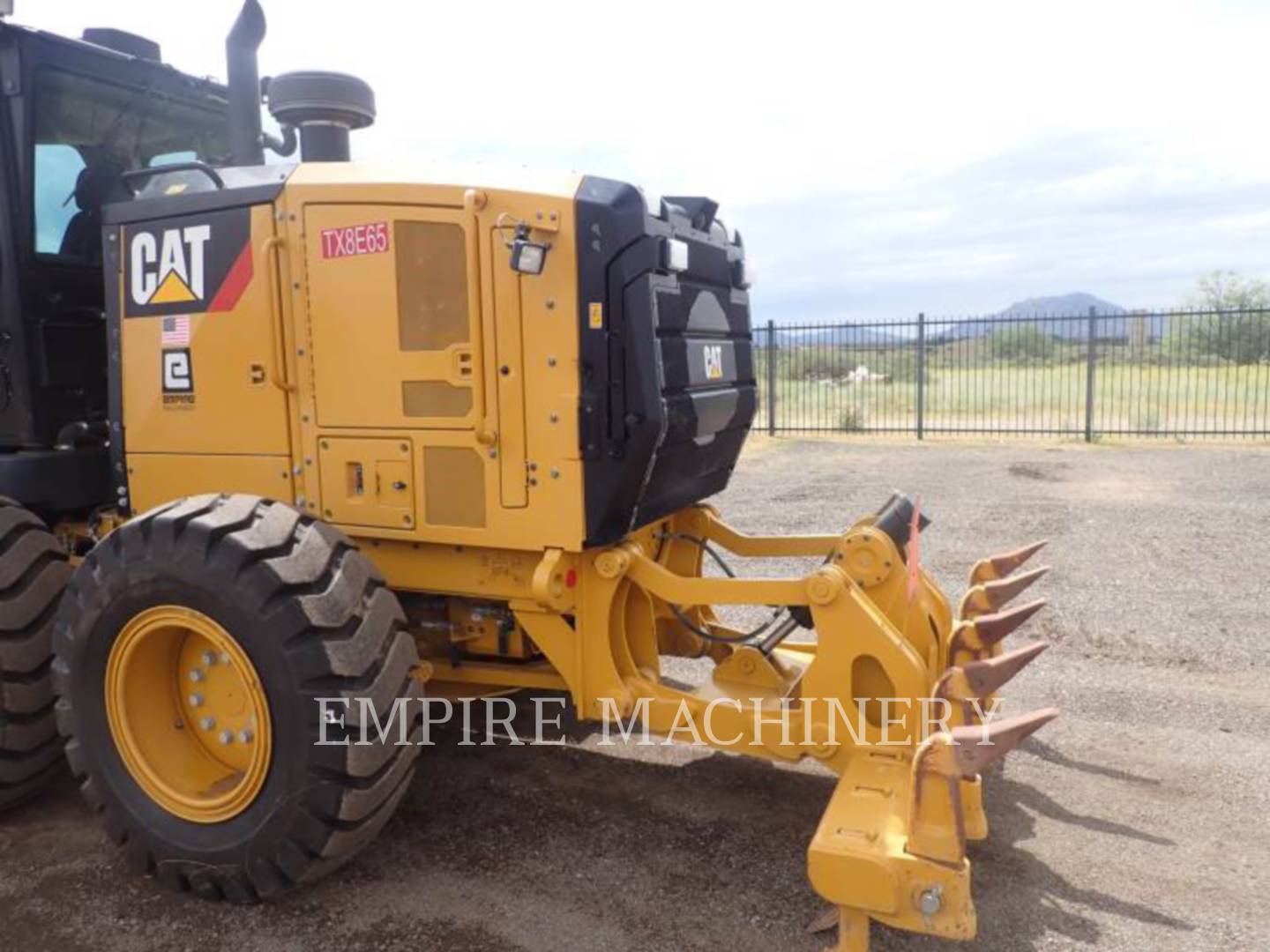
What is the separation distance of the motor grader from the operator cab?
0.7 inches

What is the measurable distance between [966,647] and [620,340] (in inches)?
71.3

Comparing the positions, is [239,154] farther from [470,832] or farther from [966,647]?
[966,647]

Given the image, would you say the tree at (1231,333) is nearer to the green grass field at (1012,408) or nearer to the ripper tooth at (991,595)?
the green grass field at (1012,408)

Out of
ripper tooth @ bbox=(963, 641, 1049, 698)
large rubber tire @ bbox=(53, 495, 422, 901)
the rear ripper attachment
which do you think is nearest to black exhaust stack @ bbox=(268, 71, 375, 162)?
large rubber tire @ bbox=(53, 495, 422, 901)

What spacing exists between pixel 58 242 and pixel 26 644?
1793mm

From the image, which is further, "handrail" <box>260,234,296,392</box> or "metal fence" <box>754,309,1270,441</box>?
"metal fence" <box>754,309,1270,441</box>

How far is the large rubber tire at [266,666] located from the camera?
128 inches

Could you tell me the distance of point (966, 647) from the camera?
4.00m

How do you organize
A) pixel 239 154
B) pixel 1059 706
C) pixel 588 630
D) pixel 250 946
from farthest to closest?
pixel 1059 706 → pixel 239 154 → pixel 588 630 → pixel 250 946

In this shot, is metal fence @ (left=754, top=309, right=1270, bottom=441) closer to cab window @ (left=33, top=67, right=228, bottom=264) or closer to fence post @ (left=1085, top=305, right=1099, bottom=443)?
fence post @ (left=1085, top=305, right=1099, bottom=443)

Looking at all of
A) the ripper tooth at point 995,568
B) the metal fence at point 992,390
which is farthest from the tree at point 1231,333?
the ripper tooth at point 995,568

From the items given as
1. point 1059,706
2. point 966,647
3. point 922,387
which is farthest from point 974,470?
point 966,647

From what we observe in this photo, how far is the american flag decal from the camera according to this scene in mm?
4055

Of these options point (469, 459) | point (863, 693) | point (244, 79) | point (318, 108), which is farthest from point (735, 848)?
point (244, 79)
